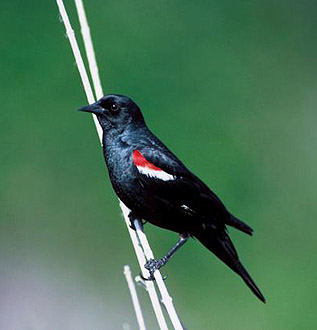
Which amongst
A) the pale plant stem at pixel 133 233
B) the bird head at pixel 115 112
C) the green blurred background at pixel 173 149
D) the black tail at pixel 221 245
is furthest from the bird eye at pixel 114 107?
the green blurred background at pixel 173 149

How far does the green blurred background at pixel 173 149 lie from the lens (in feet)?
19.3

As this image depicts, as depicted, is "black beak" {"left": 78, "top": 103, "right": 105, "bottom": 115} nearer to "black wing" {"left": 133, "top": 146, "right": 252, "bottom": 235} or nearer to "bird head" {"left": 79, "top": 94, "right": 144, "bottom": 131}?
"bird head" {"left": 79, "top": 94, "right": 144, "bottom": 131}

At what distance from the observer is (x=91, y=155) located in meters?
6.56

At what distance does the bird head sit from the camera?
3941mm

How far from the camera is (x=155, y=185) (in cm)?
391

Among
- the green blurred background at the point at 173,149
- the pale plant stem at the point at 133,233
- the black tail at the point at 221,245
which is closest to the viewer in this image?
the pale plant stem at the point at 133,233

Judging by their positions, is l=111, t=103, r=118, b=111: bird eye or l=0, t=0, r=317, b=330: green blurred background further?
l=0, t=0, r=317, b=330: green blurred background

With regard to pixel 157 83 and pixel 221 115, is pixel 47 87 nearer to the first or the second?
pixel 157 83

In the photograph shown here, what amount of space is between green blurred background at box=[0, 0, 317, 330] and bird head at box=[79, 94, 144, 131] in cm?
169

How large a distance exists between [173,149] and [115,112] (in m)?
2.70

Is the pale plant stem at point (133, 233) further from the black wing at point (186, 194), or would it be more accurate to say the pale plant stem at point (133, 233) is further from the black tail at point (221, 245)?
the black tail at point (221, 245)

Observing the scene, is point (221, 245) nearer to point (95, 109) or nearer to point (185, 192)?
point (185, 192)

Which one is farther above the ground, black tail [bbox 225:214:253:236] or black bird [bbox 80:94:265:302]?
black bird [bbox 80:94:265:302]

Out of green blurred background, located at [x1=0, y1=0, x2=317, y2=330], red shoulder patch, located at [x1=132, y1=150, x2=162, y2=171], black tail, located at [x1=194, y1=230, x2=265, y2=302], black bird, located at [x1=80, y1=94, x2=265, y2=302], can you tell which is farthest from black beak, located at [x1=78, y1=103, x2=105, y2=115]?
green blurred background, located at [x1=0, y1=0, x2=317, y2=330]
